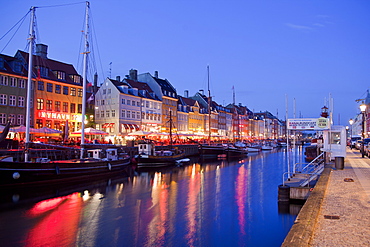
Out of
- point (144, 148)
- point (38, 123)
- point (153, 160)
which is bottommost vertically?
point (153, 160)

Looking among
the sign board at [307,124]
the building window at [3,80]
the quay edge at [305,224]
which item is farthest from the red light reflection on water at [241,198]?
the building window at [3,80]

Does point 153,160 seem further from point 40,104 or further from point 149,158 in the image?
point 40,104

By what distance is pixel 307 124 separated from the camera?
2153 cm

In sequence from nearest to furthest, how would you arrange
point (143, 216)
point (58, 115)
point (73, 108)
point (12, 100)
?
point (143, 216) → point (12, 100) → point (58, 115) → point (73, 108)

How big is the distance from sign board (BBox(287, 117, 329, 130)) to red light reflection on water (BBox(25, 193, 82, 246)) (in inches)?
590

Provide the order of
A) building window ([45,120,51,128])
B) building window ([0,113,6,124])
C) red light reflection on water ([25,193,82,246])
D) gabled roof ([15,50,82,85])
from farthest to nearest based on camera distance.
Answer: building window ([45,120,51,128]) < gabled roof ([15,50,82,85]) < building window ([0,113,6,124]) < red light reflection on water ([25,193,82,246])

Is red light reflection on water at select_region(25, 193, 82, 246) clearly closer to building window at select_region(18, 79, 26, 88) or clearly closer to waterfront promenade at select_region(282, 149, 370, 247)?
waterfront promenade at select_region(282, 149, 370, 247)

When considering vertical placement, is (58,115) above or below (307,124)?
above

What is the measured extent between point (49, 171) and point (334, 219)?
2380 centimetres

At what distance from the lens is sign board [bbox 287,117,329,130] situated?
21.3 meters

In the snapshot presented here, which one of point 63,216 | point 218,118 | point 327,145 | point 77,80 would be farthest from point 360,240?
point 218,118

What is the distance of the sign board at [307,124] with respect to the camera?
21.3 meters

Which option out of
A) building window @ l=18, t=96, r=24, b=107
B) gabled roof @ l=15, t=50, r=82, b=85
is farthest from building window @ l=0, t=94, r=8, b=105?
gabled roof @ l=15, t=50, r=82, b=85

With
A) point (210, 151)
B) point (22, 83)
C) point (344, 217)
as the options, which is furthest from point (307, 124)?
point (210, 151)
